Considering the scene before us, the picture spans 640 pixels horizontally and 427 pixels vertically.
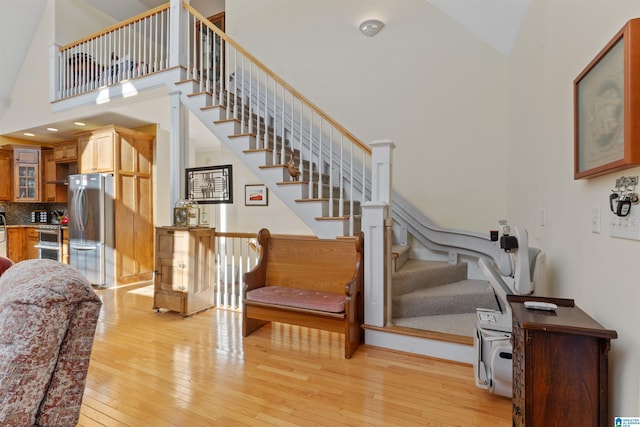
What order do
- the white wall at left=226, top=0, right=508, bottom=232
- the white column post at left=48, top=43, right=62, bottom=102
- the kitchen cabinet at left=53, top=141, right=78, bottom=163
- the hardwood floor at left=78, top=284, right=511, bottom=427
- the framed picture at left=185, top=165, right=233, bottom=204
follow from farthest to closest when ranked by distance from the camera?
1. the kitchen cabinet at left=53, top=141, right=78, bottom=163
2. the white column post at left=48, top=43, right=62, bottom=102
3. the framed picture at left=185, top=165, right=233, bottom=204
4. the white wall at left=226, top=0, right=508, bottom=232
5. the hardwood floor at left=78, top=284, right=511, bottom=427

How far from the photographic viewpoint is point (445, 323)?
2732 millimetres

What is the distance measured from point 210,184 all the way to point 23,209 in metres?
5.03

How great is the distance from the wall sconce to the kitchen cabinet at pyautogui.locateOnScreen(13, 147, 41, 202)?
20.5 ft

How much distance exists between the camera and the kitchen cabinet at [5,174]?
5713mm

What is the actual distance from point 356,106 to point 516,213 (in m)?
2.41

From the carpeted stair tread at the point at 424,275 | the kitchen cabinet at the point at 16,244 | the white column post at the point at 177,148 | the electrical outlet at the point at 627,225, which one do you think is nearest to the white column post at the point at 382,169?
the carpeted stair tread at the point at 424,275

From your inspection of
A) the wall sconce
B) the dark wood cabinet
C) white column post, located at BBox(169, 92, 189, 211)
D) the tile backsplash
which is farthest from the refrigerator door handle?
the dark wood cabinet

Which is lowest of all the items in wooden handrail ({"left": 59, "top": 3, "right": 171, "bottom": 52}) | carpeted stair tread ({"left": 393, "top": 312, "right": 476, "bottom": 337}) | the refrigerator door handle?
carpeted stair tread ({"left": 393, "top": 312, "right": 476, "bottom": 337})

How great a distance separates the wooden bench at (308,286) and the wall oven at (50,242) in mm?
4293

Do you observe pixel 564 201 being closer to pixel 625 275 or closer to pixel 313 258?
pixel 625 275

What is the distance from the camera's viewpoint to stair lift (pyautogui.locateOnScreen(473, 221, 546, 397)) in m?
1.82

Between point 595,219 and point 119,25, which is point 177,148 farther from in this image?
point 595,219

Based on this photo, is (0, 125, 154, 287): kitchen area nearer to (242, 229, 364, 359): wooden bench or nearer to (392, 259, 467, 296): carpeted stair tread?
(242, 229, 364, 359): wooden bench

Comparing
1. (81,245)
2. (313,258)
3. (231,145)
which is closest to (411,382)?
(313,258)
